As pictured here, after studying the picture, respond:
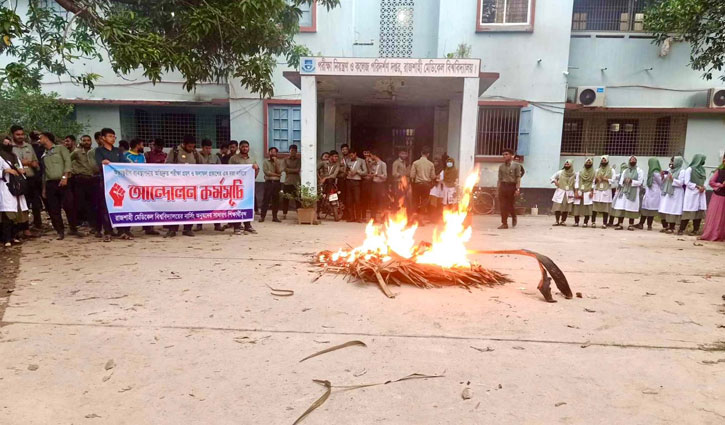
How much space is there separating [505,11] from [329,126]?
5864 mm

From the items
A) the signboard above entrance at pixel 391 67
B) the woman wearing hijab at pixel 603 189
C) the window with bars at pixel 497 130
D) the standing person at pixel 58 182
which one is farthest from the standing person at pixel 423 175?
the standing person at pixel 58 182

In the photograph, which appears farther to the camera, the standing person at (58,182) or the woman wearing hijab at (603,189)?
the woman wearing hijab at (603,189)

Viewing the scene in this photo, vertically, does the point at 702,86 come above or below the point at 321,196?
above

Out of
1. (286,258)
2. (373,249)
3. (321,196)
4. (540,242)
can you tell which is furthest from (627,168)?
(286,258)

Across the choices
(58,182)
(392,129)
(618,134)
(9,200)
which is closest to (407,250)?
(58,182)

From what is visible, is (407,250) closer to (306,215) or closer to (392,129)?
(306,215)

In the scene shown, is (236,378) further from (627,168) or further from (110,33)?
(627,168)

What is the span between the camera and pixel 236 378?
281 cm

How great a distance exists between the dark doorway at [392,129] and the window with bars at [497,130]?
67.0 inches

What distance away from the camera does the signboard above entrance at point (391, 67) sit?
29.4 ft

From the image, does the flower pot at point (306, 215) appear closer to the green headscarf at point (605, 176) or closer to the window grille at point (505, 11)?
the green headscarf at point (605, 176)

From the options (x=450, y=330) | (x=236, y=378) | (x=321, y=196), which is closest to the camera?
(x=236, y=378)

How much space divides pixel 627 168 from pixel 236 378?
34.2 ft

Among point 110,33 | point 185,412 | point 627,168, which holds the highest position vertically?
point 110,33
